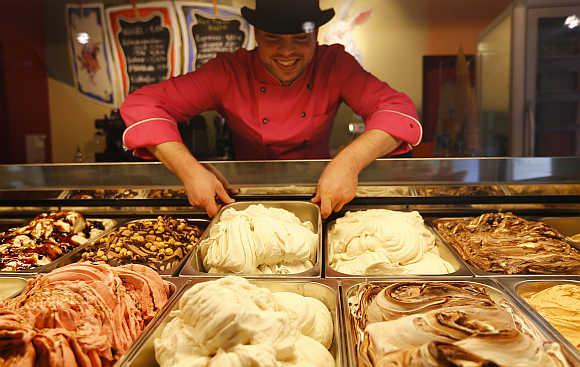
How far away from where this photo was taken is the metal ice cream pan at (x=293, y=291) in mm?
1028

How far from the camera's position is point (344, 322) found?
3.73 ft

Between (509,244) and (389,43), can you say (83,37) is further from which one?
(509,244)

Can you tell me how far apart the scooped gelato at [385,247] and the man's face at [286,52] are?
1.06 meters

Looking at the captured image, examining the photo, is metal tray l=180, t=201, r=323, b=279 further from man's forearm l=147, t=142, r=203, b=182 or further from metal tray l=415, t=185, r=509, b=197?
metal tray l=415, t=185, r=509, b=197

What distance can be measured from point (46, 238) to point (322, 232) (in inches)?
41.0

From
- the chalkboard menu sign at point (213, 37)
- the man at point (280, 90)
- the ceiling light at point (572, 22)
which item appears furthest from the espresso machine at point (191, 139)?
the ceiling light at point (572, 22)

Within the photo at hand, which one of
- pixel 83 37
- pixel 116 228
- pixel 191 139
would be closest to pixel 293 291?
pixel 116 228

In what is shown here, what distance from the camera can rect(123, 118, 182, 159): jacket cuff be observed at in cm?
204

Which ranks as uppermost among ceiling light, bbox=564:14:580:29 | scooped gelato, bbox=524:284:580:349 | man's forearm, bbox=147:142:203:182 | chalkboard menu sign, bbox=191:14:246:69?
ceiling light, bbox=564:14:580:29

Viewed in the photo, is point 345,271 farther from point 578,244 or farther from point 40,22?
point 40,22

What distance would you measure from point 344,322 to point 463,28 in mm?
2355

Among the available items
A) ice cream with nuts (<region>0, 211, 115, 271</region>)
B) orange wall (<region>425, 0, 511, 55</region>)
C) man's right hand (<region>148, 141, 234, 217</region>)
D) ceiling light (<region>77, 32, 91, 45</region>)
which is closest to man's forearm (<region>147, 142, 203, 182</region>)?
man's right hand (<region>148, 141, 234, 217</region>)

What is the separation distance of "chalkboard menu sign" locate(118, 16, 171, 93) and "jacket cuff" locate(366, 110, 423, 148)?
4.70 ft

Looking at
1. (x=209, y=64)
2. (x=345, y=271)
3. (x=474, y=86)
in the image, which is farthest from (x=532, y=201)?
(x=209, y=64)
